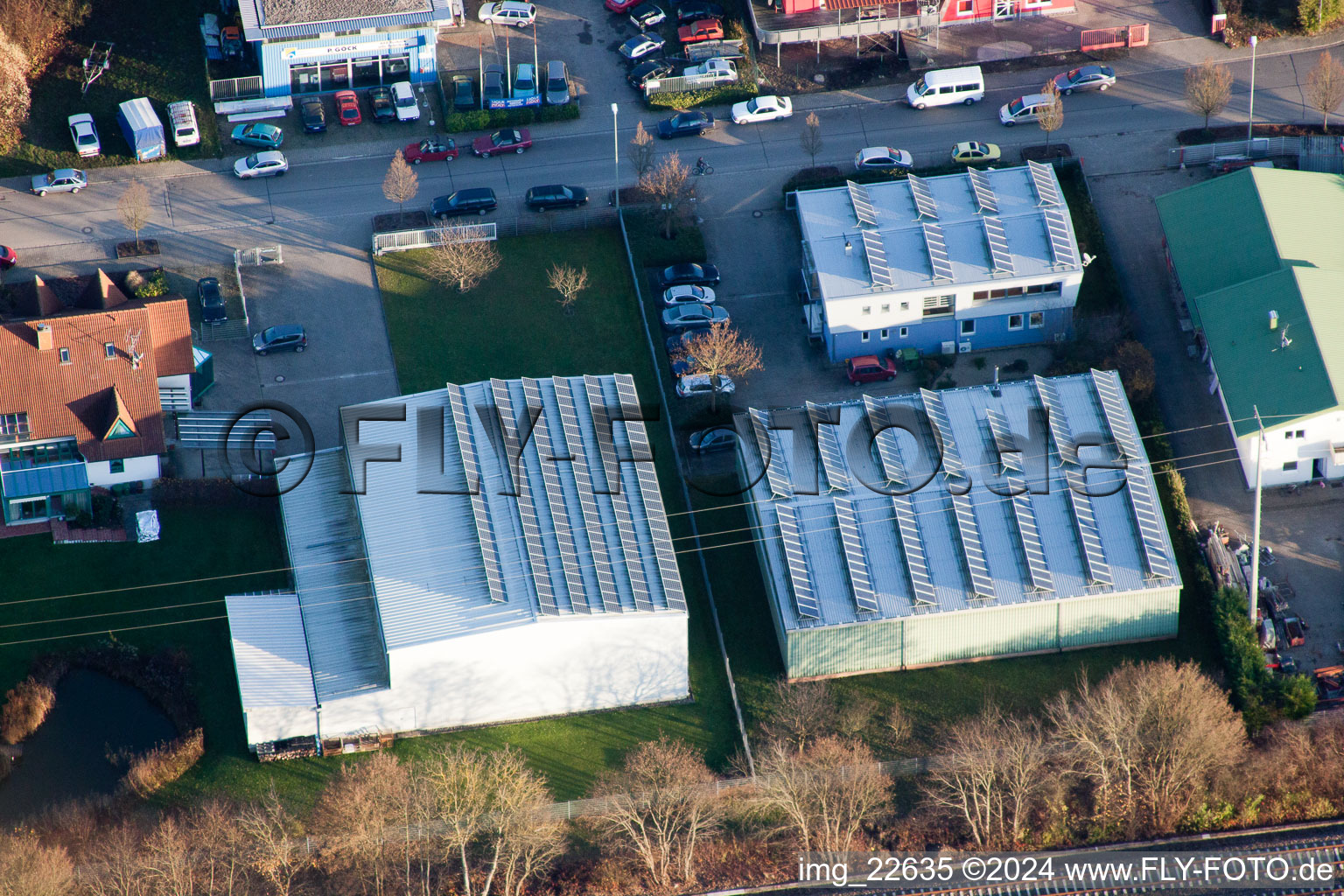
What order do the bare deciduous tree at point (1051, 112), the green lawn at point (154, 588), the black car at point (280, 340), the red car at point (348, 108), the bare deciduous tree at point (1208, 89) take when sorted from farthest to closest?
the red car at point (348, 108) < the bare deciduous tree at point (1208, 89) < the bare deciduous tree at point (1051, 112) < the black car at point (280, 340) < the green lawn at point (154, 588)

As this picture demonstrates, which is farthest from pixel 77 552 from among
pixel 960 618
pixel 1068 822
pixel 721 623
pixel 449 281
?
pixel 1068 822

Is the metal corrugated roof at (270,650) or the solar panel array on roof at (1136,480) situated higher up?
the solar panel array on roof at (1136,480)

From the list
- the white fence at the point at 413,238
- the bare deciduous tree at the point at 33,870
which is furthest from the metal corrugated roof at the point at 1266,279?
the bare deciduous tree at the point at 33,870

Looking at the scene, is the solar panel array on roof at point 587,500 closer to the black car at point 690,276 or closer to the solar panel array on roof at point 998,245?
the black car at point 690,276

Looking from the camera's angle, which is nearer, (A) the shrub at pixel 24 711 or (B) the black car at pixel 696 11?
(A) the shrub at pixel 24 711

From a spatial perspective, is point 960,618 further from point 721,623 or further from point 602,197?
point 602,197

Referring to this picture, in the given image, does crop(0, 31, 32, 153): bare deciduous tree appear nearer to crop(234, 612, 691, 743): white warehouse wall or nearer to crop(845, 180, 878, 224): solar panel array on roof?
crop(234, 612, 691, 743): white warehouse wall

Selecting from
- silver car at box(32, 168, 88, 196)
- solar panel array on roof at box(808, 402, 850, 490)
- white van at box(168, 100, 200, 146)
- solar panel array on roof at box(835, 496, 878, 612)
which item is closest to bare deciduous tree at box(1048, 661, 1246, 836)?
solar panel array on roof at box(835, 496, 878, 612)

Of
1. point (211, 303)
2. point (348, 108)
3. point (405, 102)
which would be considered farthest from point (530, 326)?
point (348, 108)

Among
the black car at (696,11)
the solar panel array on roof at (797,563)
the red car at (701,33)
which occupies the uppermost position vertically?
the black car at (696,11)
